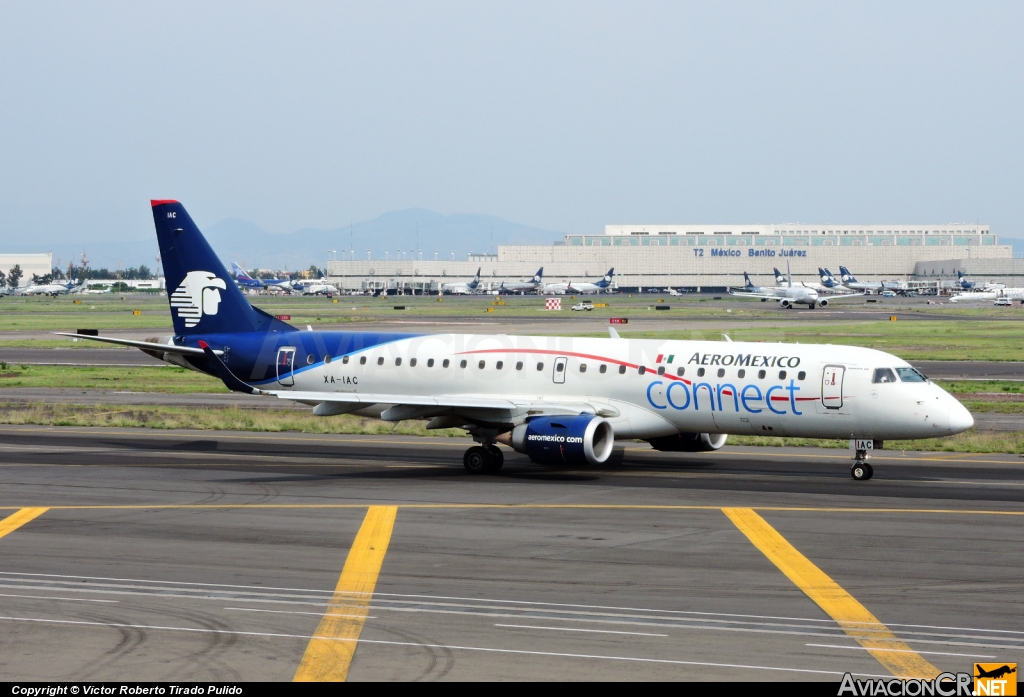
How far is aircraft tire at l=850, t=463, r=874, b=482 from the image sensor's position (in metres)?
31.4

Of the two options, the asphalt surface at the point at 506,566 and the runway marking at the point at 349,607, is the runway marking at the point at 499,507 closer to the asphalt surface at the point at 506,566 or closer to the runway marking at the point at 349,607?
the asphalt surface at the point at 506,566

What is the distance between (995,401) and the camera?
1980 inches

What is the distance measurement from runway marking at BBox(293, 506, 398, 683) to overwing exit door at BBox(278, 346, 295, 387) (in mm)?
12483

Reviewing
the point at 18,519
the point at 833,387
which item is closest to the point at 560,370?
the point at 833,387

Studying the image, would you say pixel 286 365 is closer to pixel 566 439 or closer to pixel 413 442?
pixel 413 442

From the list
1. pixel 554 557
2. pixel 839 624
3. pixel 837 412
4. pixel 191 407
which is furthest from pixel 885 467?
pixel 191 407

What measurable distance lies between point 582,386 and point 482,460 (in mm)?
3581

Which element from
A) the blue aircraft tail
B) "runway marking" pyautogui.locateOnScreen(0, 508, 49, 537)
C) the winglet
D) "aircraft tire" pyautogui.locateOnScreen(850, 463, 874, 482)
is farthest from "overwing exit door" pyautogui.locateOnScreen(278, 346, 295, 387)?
"aircraft tire" pyautogui.locateOnScreen(850, 463, 874, 482)

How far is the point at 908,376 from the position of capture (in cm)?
3094

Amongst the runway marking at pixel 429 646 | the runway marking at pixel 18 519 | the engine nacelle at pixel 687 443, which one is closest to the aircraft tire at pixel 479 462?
the engine nacelle at pixel 687 443

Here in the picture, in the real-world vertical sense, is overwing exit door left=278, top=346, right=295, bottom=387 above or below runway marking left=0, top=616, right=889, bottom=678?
above

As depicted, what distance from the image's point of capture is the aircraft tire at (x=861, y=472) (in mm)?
31359

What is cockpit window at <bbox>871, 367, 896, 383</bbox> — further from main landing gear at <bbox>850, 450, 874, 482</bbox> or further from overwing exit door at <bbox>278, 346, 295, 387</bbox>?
overwing exit door at <bbox>278, 346, 295, 387</bbox>

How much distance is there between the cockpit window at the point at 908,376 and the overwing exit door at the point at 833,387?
4.74ft
